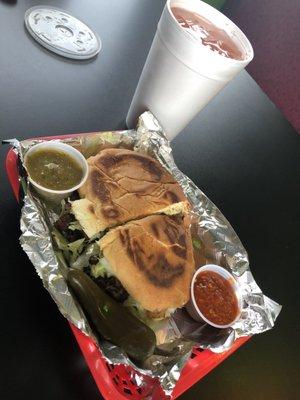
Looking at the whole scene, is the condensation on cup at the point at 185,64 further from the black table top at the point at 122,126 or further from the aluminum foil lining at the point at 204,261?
the black table top at the point at 122,126

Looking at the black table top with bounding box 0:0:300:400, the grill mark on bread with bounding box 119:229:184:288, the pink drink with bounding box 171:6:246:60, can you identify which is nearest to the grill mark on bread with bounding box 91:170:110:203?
the grill mark on bread with bounding box 119:229:184:288

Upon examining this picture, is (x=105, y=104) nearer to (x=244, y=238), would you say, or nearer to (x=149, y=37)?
(x=149, y=37)

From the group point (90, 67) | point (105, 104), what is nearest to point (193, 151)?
point (105, 104)

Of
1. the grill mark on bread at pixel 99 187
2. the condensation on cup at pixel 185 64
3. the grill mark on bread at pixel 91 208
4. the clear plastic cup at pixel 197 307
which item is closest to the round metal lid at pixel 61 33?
the condensation on cup at pixel 185 64

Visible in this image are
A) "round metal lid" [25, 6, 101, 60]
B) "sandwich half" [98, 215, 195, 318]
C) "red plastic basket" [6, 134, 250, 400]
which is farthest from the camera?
"round metal lid" [25, 6, 101, 60]

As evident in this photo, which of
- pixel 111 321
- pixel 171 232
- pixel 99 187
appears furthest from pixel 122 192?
pixel 111 321

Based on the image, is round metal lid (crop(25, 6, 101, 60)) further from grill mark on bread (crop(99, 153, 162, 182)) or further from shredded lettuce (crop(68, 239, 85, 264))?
shredded lettuce (crop(68, 239, 85, 264))
